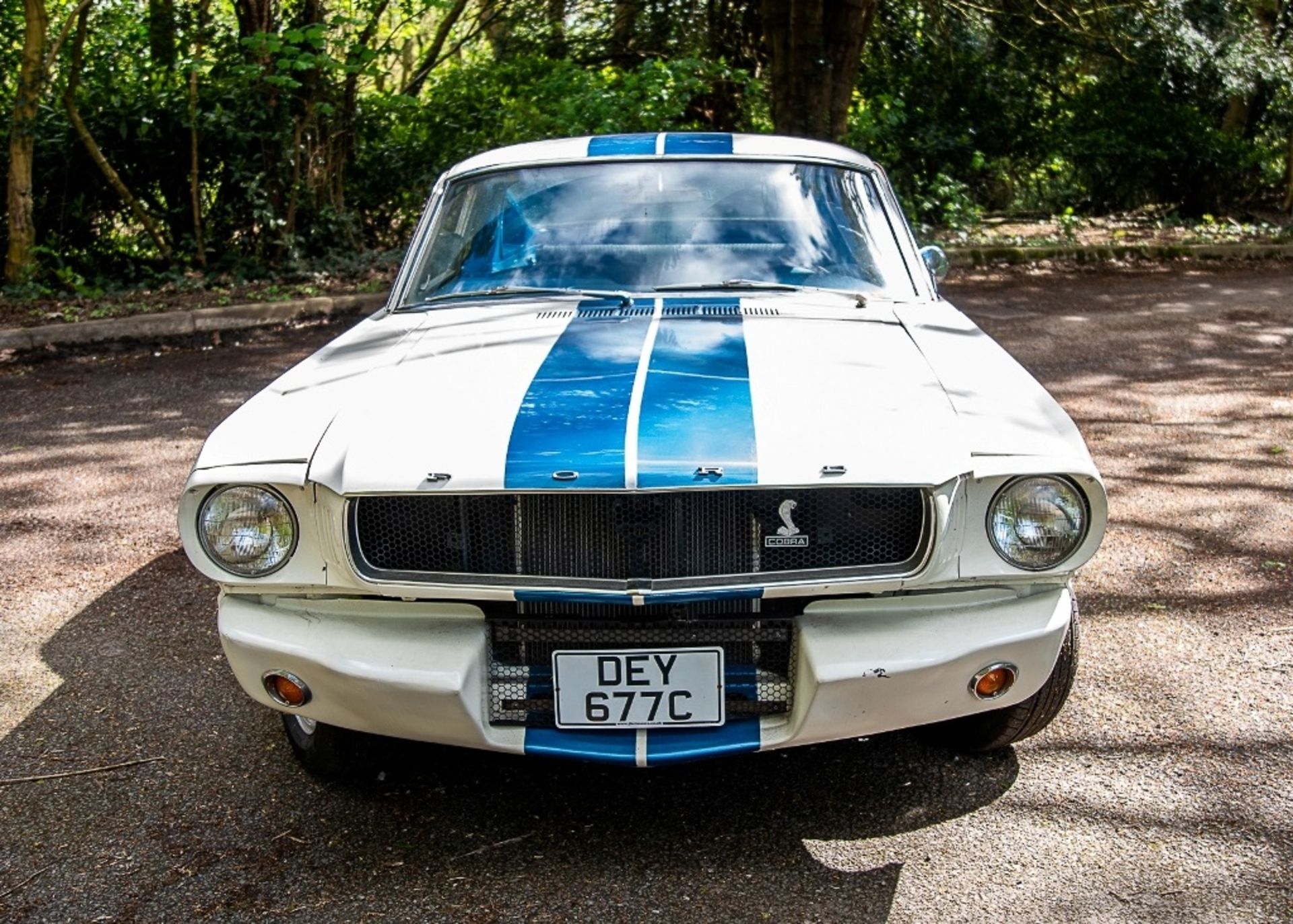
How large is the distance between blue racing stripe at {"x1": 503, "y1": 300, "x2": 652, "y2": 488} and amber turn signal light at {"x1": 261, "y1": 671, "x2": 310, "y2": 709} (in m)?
0.67

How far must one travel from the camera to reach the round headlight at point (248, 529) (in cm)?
283

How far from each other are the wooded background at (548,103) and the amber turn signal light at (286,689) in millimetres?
8459

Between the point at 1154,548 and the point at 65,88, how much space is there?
31.3 ft

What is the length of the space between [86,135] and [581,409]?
362 inches

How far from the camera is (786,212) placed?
4.08 metres

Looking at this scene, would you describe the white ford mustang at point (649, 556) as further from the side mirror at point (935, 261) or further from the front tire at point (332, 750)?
the side mirror at point (935, 261)

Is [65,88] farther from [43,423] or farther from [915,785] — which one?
[915,785]

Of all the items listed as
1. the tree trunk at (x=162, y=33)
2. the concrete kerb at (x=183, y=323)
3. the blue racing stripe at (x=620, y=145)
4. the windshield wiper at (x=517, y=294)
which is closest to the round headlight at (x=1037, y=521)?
the windshield wiper at (x=517, y=294)

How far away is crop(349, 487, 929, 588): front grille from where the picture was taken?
2691 mm

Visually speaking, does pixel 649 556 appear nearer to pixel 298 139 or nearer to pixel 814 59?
pixel 298 139

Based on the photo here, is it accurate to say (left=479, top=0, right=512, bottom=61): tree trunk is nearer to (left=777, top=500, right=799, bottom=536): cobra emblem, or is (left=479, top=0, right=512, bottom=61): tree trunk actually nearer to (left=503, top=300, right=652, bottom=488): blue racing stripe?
(left=503, top=300, right=652, bottom=488): blue racing stripe

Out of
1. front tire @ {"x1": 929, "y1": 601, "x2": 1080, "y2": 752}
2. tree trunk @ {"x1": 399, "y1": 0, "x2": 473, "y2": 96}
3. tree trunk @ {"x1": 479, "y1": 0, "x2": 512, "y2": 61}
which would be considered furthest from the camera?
tree trunk @ {"x1": 479, "y1": 0, "x2": 512, "y2": 61}

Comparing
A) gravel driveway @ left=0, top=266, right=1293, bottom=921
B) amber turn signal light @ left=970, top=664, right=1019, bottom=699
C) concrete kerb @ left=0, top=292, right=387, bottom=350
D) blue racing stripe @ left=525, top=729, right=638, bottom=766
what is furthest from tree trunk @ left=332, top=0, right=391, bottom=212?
amber turn signal light @ left=970, top=664, right=1019, bottom=699

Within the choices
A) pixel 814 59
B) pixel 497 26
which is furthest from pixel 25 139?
pixel 814 59
